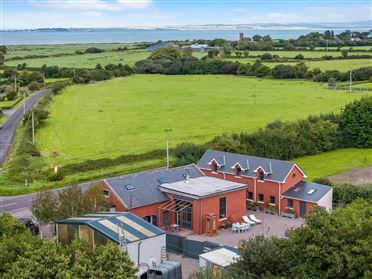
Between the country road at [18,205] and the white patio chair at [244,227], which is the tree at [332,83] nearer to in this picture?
the country road at [18,205]

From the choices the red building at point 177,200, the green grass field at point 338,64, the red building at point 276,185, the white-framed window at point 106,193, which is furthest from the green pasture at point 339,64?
the white-framed window at point 106,193

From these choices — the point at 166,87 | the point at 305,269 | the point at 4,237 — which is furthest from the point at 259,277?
the point at 166,87

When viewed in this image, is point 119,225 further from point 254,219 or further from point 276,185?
point 276,185

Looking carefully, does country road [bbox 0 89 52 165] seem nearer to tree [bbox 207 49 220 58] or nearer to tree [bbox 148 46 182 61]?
tree [bbox 148 46 182 61]

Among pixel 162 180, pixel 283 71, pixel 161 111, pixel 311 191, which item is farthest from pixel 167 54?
pixel 311 191

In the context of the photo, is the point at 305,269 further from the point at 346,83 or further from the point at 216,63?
the point at 216,63

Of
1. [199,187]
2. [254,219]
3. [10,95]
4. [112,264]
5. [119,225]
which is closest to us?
[112,264]

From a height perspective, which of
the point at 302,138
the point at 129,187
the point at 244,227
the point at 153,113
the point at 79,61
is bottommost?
the point at 244,227

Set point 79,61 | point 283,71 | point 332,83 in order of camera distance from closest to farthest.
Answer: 1. point 332,83
2. point 283,71
3. point 79,61
